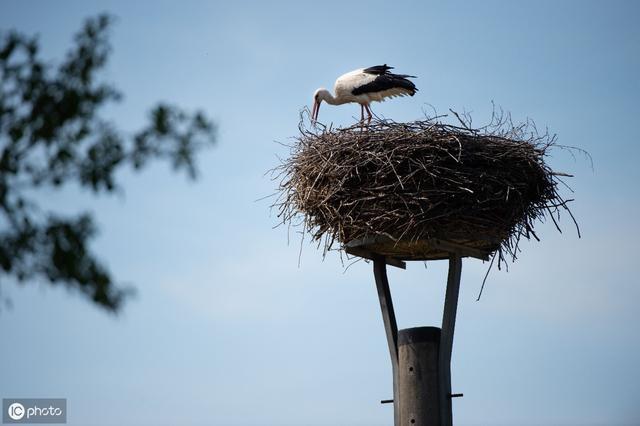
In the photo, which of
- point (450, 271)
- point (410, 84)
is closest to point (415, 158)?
point (450, 271)

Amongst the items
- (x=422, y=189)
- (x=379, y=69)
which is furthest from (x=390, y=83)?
(x=422, y=189)

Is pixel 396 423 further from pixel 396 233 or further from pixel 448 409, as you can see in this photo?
pixel 396 233

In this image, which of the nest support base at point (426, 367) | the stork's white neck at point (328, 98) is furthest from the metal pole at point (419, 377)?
the stork's white neck at point (328, 98)

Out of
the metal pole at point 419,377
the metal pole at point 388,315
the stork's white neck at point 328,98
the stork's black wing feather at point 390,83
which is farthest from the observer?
the stork's white neck at point 328,98

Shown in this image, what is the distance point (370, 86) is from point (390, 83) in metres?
0.24

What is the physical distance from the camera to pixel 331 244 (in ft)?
25.2

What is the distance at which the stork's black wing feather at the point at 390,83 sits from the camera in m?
11.4

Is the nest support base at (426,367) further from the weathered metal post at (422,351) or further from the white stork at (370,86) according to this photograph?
the white stork at (370,86)

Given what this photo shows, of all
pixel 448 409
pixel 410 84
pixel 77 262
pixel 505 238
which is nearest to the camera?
pixel 77 262

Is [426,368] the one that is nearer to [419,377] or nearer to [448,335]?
[419,377]

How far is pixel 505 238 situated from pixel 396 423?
1644 mm

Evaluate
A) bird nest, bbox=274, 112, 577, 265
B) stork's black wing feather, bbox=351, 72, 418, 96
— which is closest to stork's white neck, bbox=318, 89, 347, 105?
stork's black wing feather, bbox=351, 72, 418, 96

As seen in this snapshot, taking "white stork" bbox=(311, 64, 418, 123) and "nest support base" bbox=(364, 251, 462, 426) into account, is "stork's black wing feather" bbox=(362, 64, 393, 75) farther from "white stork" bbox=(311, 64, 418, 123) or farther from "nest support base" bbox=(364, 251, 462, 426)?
"nest support base" bbox=(364, 251, 462, 426)

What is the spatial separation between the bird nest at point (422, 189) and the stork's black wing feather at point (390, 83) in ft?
11.6
